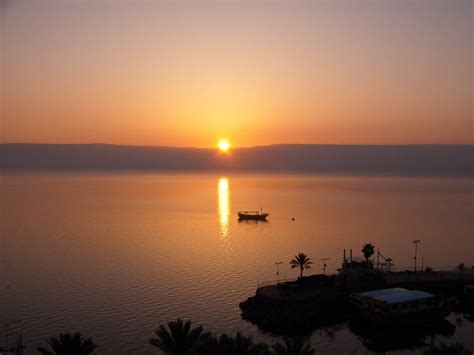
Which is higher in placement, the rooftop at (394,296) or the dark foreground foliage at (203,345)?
the dark foreground foliage at (203,345)

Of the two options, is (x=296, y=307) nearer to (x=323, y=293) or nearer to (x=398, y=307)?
(x=323, y=293)

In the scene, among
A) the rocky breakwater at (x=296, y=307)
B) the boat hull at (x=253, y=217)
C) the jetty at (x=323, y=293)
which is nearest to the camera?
the rocky breakwater at (x=296, y=307)

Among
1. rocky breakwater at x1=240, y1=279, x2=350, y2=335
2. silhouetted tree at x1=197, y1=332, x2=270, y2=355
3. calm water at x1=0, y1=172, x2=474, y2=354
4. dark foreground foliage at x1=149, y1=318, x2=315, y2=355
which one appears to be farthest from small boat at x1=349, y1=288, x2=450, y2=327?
silhouetted tree at x1=197, y1=332, x2=270, y2=355

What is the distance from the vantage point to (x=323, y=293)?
169 feet

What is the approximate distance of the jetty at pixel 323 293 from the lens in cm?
4600

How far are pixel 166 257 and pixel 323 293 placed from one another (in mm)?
36329

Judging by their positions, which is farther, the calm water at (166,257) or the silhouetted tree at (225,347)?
the calm water at (166,257)

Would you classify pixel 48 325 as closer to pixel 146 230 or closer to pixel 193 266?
pixel 193 266

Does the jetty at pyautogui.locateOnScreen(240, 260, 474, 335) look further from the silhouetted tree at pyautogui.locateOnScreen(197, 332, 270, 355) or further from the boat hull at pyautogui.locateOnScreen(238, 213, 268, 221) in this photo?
the boat hull at pyautogui.locateOnScreen(238, 213, 268, 221)

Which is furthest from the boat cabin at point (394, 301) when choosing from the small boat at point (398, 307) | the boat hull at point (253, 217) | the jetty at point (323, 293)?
the boat hull at point (253, 217)

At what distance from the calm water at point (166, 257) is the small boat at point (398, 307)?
271 cm

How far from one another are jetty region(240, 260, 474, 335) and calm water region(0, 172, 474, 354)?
1919 millimetres

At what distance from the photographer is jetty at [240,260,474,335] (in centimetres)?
4600

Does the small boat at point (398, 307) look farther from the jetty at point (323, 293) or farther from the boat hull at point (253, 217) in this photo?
the boat hull at point (253, 217)
